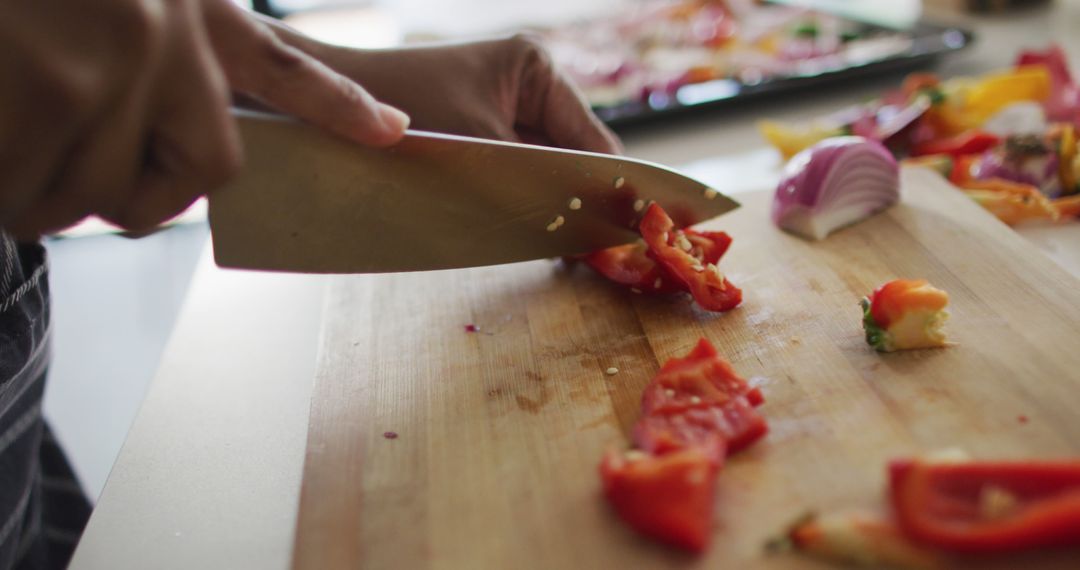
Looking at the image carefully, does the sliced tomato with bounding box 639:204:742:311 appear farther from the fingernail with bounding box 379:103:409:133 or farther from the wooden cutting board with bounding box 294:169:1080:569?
the fingernail with bounding box 379:103:409:133

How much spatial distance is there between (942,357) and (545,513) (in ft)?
1.97

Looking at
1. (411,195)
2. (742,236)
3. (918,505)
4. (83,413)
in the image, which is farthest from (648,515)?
(83,413)

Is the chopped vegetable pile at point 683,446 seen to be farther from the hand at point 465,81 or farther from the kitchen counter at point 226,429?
the hand at point 465,81

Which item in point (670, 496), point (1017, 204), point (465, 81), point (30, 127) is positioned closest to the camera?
point (30, 127)

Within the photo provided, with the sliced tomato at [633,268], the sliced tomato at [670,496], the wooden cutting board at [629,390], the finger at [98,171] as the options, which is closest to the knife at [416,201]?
the sliced tomato at [633,268]

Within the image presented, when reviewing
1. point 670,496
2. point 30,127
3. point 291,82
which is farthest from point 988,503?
point 30,127

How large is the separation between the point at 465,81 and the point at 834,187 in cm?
68

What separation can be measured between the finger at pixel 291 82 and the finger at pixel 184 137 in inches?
4.1

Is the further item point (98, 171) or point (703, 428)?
point (703, 428)

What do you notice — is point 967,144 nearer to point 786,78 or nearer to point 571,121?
point 786,78

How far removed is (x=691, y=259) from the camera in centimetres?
138

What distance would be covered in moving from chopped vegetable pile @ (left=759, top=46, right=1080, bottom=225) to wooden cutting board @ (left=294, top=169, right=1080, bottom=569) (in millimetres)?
165

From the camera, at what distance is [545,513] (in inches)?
39.1

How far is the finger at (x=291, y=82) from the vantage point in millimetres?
994
